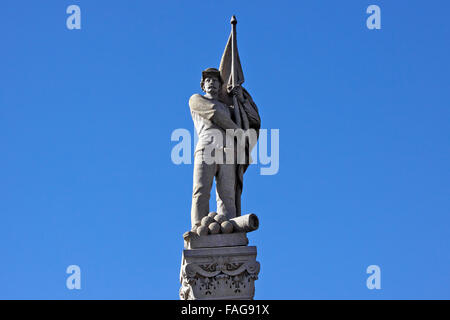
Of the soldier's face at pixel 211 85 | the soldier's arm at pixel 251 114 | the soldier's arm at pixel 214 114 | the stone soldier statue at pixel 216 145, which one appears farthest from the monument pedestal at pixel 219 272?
the soldier's face at pixel 211 85

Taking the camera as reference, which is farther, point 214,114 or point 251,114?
point 251,114

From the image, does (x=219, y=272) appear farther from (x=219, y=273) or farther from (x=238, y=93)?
(x=238, y=93)

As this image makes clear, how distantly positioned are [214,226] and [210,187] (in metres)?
1.07

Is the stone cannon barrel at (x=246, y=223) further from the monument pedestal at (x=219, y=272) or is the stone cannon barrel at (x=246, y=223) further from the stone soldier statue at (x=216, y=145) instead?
the stone soldier statue at (x=216, y=145)

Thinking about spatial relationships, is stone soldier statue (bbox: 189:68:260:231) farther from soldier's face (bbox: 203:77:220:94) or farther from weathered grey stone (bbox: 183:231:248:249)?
weathered grey stone (bbox: 183:231:248:249)

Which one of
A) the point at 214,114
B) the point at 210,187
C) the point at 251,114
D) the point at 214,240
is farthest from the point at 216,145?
the point at 214,240

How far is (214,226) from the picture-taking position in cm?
1630

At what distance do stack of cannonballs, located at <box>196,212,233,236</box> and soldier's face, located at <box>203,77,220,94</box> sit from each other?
304 cm

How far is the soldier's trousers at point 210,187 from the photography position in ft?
55.5

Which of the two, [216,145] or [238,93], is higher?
[238,93]

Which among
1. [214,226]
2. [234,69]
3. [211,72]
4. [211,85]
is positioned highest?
[234,69]
